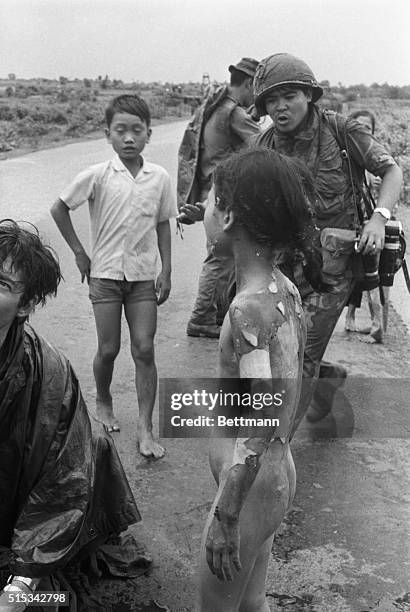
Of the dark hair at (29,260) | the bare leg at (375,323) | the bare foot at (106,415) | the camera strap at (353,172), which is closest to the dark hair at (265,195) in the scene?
the dark hair at (29,260)

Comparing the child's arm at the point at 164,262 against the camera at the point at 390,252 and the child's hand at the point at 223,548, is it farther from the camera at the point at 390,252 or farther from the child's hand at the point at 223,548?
the child's hand at the point at 223,548

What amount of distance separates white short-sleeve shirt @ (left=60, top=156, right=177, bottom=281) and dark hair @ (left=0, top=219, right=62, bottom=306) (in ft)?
4.89

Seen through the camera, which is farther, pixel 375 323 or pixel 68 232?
pixel 375 323

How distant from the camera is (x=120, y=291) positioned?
384 centimetres

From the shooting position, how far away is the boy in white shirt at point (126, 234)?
149 inches

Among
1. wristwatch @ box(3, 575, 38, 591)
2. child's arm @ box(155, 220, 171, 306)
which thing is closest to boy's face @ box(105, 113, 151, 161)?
child's arm @ box(155, 220, 171, 306)

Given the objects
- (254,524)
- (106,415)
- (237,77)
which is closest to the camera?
(254,524)

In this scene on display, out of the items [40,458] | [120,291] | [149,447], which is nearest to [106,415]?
[149,447]

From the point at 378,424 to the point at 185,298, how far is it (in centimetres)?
267

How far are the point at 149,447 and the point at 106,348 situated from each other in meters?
0.52

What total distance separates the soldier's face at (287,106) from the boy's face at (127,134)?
2.28 feet

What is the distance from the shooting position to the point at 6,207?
10.1 meters

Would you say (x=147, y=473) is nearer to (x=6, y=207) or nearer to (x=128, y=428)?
(x=128, y=428)

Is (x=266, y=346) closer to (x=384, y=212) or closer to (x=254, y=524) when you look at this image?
(x=254, y=524)
